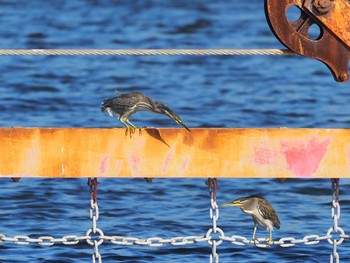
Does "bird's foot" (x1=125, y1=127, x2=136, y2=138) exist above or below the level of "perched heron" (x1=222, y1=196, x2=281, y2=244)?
above

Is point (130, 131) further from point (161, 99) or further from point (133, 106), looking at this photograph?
point (161, 99)

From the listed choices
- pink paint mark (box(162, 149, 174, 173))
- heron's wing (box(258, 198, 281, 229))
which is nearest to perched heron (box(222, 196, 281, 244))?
heron's wing (box(258, 198, 281, 229))

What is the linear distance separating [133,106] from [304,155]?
1005mm

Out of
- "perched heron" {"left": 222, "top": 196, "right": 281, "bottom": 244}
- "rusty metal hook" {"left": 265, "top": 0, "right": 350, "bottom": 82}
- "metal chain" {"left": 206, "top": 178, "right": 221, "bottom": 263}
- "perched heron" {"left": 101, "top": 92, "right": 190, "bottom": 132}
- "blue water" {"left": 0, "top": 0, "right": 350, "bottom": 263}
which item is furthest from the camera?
"blue water" {"left": 0, "top": 0, "right": 350, "bottom": 263}

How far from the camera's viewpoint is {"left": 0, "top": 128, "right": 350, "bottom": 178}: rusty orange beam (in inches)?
247

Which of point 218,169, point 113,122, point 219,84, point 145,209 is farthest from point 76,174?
point 219,84

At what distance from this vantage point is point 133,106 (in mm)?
6625

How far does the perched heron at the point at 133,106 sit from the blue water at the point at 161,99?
2506 mm

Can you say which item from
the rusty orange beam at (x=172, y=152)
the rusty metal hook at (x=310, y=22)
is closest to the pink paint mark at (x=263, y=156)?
the rusty orange beam at (x=172, y=152)

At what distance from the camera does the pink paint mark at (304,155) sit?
20.7 ft

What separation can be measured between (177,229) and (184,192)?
1829mm

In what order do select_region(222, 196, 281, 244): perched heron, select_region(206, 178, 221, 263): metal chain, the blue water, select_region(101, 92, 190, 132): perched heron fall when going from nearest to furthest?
select_region(206, 178, 221, 263): metal chain, select_region(101, 92, 190, 132): perched heron, select_region(222, 196, 281, 244): perched heron, the blue water

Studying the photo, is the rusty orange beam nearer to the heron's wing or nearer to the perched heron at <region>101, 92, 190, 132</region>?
the perched heron at <region>101, 92, 190, 132</region>

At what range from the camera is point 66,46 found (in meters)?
23.2
